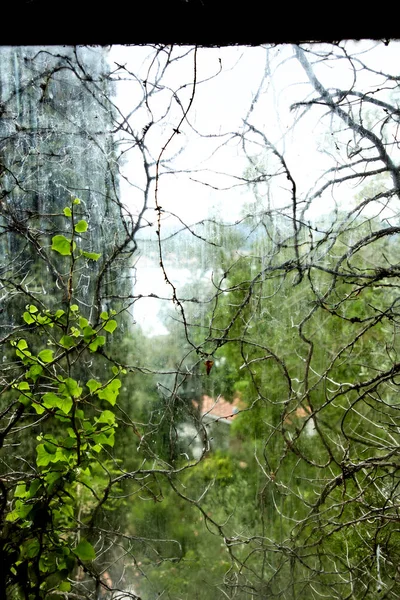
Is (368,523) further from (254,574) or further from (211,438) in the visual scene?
(211,438)

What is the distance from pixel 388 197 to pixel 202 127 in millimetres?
552

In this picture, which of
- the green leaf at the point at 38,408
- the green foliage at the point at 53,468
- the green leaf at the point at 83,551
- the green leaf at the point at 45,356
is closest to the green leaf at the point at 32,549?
the green foliage at the point at 53,468

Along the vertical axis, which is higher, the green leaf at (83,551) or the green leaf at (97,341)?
the green leaf at (97,341)

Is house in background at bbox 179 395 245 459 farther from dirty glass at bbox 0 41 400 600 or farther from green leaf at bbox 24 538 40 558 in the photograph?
green leaf at bbox 24 538 40 558

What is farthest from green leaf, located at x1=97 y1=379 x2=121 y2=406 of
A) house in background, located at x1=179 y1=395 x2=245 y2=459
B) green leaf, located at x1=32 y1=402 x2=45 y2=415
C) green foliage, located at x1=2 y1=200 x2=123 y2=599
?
house in background, located at x1=179 y1=395 x2=245 y2=459

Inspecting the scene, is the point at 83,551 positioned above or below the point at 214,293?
below

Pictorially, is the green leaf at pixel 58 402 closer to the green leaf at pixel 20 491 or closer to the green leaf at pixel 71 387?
the green leaf at pixel 71 387

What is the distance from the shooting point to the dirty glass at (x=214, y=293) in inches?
58.0

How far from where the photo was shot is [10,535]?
131cm

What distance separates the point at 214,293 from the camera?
152cm

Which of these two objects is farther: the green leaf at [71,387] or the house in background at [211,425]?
the house in background at [211,425]

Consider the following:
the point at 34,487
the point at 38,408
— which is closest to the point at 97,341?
the point at 38,408

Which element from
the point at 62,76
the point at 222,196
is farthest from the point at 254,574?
the point at 62,76

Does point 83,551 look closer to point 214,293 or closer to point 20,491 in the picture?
point 20,491
